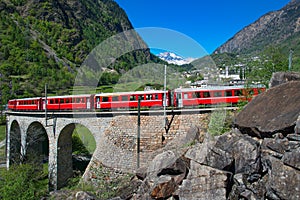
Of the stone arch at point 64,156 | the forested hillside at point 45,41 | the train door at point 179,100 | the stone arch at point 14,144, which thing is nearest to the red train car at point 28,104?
the stone arch at point 14,144

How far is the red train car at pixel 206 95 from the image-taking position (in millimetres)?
14266

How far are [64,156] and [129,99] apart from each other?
8.47m

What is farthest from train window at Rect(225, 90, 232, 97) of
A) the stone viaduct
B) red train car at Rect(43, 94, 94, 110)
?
red train car at Rect(43, 94, 94, 110)

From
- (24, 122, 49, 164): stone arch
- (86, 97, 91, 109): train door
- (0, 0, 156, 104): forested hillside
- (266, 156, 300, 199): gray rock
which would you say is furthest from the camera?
(0, 0, 156, 104): forested hillside

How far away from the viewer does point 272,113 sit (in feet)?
21.7

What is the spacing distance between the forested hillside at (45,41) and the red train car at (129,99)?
41.6 m

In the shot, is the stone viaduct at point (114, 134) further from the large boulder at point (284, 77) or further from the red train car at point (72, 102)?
the large boulder at point (284, 77)

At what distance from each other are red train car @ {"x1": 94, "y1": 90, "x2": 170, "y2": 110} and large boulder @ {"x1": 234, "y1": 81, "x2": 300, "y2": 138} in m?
7.63

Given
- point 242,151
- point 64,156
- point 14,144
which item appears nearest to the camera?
point 242,151

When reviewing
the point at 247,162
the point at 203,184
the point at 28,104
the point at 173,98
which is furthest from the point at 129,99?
the point at 28,104

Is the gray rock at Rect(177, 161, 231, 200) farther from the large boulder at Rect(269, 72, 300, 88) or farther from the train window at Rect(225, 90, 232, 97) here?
the train window at Rect(225, 90, 232, 97)

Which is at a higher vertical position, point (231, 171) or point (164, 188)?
point (231, 171)

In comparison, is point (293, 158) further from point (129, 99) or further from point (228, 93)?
point (129, 99)

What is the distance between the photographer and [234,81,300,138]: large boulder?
5.97m
